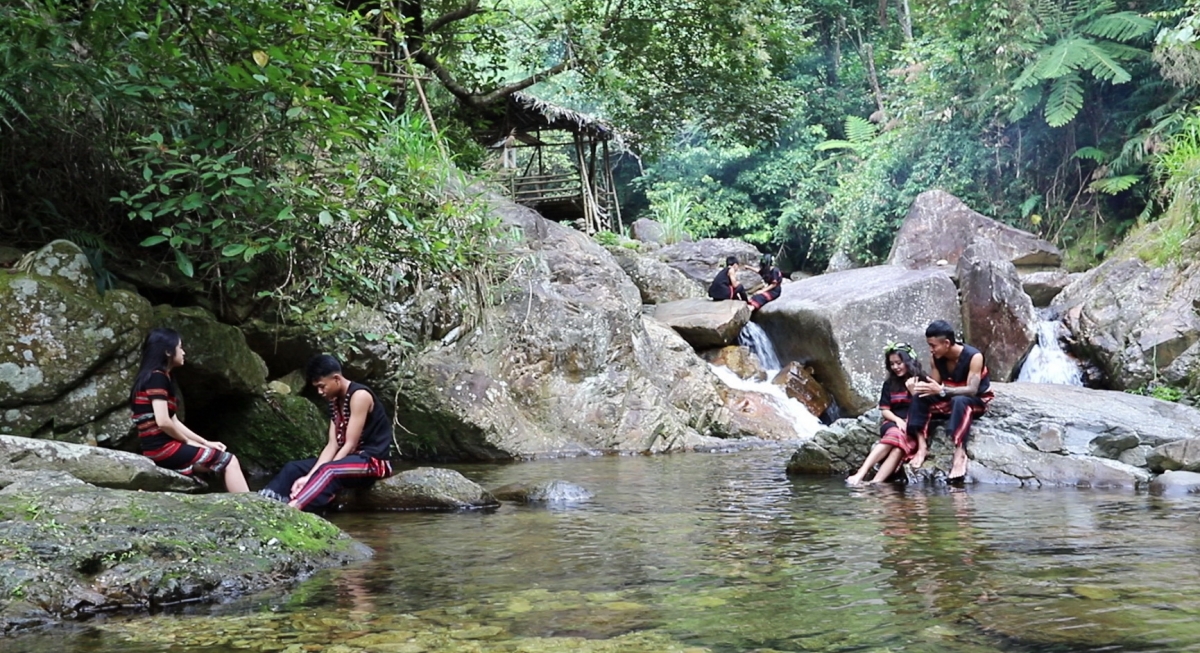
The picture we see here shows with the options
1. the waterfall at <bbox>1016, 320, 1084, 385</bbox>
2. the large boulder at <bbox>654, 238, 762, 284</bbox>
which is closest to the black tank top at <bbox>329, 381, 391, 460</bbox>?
the waterfall at <bbox>1016, 320, 1084, 385</bbox>

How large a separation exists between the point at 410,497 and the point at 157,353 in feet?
6.33

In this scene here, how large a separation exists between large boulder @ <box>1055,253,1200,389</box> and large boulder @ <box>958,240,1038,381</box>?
0.86 meters

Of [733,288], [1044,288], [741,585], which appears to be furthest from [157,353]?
[1044,288]

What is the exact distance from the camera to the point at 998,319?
14.6 metres

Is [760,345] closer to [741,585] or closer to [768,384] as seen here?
[768,384]

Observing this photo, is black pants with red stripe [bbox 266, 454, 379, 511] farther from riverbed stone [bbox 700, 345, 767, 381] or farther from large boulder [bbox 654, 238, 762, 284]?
large boulder [bbox 654, 238, 762, 284]

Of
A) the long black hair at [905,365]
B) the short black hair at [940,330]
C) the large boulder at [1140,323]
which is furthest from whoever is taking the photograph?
the large boulder at [1140,323]

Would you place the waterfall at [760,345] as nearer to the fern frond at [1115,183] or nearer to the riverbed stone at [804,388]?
the riverbed stone at [804,388]

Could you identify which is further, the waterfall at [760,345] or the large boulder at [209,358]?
the waterfall at [760,345]

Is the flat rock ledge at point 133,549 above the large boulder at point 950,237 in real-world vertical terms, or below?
below

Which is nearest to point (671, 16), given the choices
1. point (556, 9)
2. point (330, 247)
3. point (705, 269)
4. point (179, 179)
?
point (556, 9)

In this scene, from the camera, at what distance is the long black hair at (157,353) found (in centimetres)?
621

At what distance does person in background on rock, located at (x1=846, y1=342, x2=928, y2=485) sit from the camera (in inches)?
320

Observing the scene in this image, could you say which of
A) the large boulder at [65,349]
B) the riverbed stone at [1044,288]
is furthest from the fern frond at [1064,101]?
the large boulder at [65,349]
